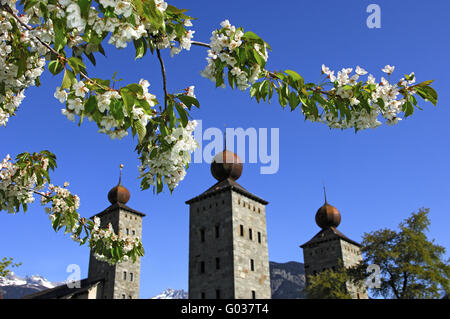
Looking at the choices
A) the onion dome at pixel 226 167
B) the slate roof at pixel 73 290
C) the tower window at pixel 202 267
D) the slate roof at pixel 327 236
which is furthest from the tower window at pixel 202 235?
the slate roof at pixel 327 236

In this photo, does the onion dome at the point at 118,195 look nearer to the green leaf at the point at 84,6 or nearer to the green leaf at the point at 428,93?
the green leaf at the point at 428,93

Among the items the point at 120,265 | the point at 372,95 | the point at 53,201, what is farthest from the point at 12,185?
the point at 120,265

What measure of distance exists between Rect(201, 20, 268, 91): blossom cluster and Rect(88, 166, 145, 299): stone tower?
39964mm

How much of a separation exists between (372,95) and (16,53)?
4.03m

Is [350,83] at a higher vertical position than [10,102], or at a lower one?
lower

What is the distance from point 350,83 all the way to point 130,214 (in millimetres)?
48614

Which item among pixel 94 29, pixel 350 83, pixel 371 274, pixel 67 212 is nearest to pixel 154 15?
pixel 94 29

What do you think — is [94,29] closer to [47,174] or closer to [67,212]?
[47,174]

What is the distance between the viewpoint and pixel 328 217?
49.8 m

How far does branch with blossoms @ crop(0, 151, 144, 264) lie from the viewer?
6496mm

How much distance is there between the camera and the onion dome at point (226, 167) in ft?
132

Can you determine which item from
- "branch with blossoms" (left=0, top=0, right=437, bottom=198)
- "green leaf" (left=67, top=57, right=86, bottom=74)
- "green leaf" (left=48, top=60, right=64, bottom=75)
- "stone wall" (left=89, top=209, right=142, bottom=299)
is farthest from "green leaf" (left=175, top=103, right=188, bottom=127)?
"stone wall" (left=89, top=209, right=142, bottom=299)

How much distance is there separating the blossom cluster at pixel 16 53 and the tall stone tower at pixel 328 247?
43818 mm
